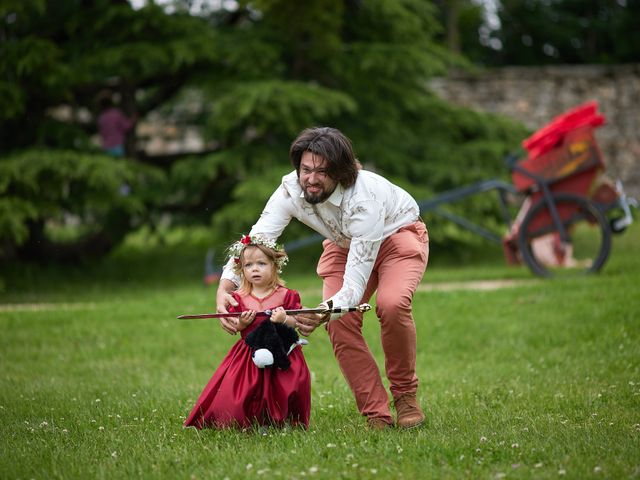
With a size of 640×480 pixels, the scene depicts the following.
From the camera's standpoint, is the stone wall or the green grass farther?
the stone wall

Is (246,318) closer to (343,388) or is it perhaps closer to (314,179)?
(314,179)

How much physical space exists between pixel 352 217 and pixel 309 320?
54cm

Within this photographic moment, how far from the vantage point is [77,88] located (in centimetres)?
1318

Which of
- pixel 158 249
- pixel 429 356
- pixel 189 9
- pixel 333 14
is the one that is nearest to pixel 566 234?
pixel 429 356

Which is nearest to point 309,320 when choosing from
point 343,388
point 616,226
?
point 343,388

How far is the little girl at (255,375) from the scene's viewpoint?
462cm

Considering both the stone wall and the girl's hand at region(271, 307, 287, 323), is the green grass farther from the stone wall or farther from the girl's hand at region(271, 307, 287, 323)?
the stone wall

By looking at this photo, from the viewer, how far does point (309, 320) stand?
438 cm

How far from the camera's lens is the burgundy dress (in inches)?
182

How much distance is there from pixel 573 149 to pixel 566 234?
92 cm

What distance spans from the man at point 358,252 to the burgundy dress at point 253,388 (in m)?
0.19

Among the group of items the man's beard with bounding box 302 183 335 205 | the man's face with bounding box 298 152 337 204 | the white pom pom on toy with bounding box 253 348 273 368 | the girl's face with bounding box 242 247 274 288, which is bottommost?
the white pom pom on toy with bounding box 253 348 273 368

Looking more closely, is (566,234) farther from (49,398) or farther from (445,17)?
(445,17)

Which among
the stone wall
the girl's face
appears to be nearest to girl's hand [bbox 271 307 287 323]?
the girl's face
